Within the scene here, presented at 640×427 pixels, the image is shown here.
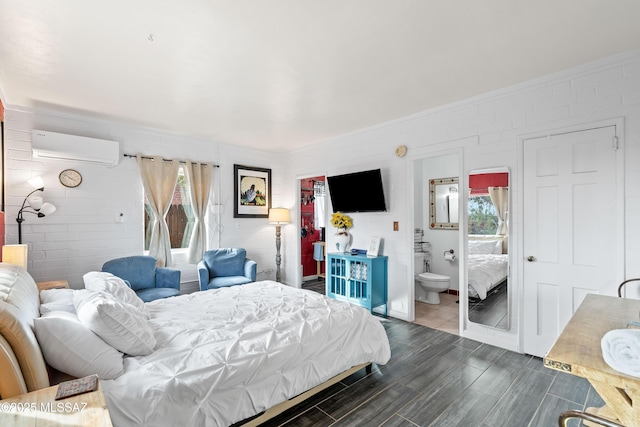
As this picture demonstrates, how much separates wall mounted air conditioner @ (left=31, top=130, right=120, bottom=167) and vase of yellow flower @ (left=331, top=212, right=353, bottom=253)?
126 inches

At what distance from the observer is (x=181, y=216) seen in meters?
4.84

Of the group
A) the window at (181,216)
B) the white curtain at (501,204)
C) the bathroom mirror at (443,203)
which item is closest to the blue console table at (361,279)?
the white curtain at (501,204)

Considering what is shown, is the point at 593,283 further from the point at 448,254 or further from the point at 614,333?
the point at 448,254

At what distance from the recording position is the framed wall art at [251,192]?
540 centimetres

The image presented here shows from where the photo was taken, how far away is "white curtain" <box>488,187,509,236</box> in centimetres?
315

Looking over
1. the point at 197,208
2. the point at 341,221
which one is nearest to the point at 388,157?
the point at 341,221

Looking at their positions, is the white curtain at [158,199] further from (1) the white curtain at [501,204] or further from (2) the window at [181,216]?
(1) the white curtain at [501,204]

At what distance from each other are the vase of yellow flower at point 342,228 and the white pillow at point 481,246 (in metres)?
1.81

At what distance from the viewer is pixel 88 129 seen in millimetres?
3947

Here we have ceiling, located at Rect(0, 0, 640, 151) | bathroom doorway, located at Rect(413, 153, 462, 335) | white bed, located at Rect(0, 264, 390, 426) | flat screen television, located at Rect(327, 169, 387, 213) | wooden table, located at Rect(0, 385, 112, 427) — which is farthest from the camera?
bathroom doorway, located at Rect(413, 153, 462, 335)

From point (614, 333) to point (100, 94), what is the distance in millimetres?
4364

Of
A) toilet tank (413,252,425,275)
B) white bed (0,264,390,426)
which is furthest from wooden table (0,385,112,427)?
toilet tank (413,252,425,275)

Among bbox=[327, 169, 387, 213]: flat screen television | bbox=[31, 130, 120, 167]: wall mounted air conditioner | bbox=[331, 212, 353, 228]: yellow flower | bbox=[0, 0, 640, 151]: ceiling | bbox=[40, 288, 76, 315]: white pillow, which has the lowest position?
bbox=[40, 288, 76, 315]: white pillow

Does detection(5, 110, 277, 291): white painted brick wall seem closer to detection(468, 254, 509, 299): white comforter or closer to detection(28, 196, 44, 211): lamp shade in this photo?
detection(28, 196, 44, 211): lamp shade
